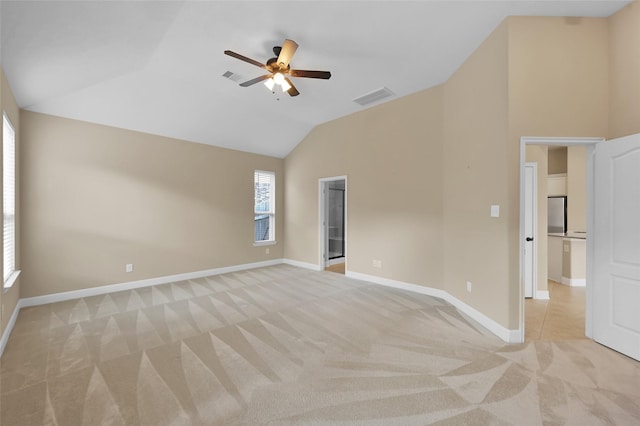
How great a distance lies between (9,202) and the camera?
126 inches

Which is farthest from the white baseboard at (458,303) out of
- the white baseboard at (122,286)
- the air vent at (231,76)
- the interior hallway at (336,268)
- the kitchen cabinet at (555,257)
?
the air vent at (231,76)

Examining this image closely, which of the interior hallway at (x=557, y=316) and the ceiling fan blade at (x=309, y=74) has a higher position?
the ceiling fan blade at (x=309, y=74)

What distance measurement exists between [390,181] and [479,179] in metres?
1.64

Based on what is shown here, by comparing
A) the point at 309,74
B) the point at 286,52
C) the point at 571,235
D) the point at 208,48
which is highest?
the point at 208,48

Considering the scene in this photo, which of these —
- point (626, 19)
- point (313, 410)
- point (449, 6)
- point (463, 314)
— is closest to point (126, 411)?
point (313, 410)

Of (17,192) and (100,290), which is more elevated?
(17,192)

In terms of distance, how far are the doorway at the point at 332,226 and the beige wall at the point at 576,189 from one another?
14.8ft

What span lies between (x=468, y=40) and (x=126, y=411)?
4648 millimetres

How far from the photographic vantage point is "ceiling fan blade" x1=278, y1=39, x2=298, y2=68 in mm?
2652

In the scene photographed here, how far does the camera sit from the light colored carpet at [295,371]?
5.83 ft

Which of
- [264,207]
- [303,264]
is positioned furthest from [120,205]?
[303,264]

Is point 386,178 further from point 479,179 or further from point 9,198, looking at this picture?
point 9,198

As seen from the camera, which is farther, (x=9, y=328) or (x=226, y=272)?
(x=226, y=272)

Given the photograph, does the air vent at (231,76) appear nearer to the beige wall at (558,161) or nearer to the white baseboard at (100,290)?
the white baseboard at (100,290)
